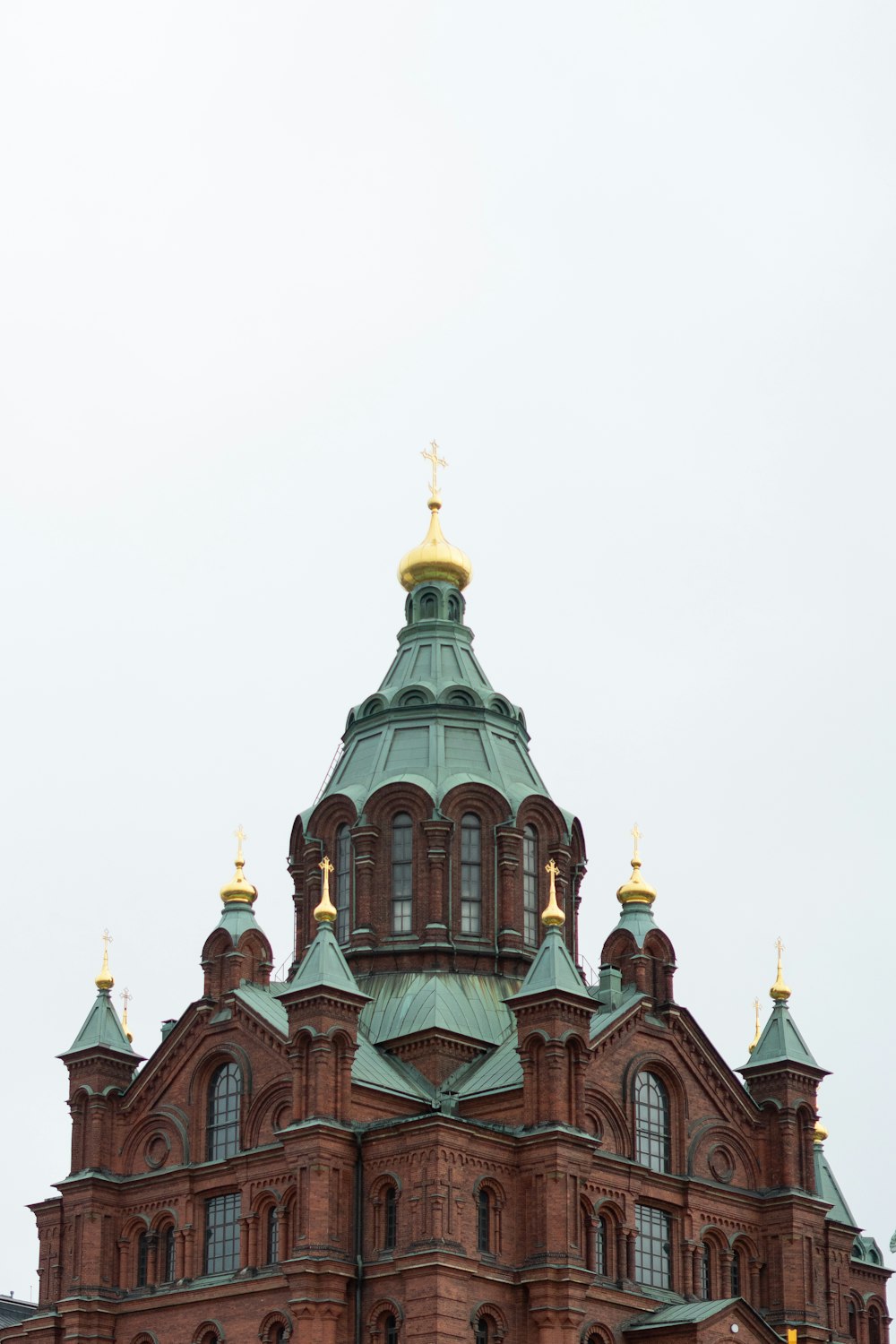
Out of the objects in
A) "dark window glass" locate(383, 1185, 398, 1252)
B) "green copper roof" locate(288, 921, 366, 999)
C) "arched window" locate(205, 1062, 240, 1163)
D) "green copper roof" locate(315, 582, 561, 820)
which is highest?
"green copper roof" locate(315, 582, 561, 820)

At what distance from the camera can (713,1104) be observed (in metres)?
64.6

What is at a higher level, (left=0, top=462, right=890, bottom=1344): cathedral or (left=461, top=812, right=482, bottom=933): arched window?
(left=461, top=812, right=482, bottom=933): arched window

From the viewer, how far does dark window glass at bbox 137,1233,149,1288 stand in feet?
207

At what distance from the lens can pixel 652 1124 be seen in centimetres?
6334

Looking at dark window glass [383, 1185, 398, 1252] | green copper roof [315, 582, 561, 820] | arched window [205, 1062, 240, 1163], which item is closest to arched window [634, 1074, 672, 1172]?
dark window glass [383, 1185, 398, 1252]

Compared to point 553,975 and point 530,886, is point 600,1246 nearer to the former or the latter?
point 553,975

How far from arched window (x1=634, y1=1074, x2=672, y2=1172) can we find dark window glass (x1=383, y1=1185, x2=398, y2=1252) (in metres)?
6.95

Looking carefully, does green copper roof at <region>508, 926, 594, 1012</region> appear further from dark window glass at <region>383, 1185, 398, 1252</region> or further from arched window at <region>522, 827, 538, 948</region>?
arched window at <region>522, 827, 538, 948</region>

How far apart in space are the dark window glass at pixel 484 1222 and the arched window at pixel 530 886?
31.0ft

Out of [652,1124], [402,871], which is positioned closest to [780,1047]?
[652,1124]

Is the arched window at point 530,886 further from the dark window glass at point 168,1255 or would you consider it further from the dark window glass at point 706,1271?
the dark window glass at point 168,1255

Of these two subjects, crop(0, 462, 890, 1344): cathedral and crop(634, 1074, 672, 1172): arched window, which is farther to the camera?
crop(634, 1074, 672, 1172): arched window

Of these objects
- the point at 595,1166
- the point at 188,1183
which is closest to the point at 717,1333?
the point at 595,1166

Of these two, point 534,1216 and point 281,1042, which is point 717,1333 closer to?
point 534,1216
